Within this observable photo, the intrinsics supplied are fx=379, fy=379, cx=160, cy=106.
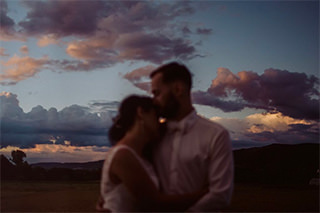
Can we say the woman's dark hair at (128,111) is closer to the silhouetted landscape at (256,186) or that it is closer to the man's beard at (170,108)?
the man's beard at (170,108)

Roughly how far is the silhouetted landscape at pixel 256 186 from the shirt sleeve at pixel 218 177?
3.67 meters

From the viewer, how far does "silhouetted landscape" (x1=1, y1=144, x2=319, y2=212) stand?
18.5ft

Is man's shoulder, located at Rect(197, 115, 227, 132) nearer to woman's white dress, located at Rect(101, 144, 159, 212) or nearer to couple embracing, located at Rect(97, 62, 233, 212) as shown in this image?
couple embracing, located at Rect(97, 62, 233, 212)

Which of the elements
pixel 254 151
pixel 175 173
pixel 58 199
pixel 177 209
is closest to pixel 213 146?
pixel 175 173

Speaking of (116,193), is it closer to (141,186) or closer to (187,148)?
(141,186)

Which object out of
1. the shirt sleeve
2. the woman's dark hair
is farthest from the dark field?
the woman's dark hair

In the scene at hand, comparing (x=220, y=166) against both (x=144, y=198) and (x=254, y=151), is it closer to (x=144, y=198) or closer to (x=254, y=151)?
(x=144, y=198)

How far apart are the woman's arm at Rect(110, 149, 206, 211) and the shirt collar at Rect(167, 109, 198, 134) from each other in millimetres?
317

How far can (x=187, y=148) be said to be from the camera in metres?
2.03

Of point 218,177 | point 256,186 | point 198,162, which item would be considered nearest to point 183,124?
point 198,162

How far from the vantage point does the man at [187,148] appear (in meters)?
1.96

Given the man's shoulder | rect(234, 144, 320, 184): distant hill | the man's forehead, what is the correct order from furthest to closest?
rect(234, 144, 320, 184): distant hill < the man's forehead < the man's shoulder

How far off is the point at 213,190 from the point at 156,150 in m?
0.39

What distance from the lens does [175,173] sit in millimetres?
2000
